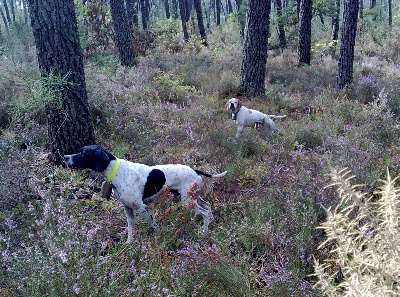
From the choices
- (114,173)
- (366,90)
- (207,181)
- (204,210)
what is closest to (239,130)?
(207,181)

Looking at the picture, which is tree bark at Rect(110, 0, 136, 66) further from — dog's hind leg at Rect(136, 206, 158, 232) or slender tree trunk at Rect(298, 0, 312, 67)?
dog's hind leg at Rect(136, 206, 158, 232)

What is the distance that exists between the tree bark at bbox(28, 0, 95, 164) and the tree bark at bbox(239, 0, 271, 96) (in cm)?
520

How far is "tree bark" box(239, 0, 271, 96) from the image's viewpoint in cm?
938

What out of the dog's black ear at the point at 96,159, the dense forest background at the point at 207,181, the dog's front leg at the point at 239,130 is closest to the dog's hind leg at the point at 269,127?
the dense forest background at the point at 207,181

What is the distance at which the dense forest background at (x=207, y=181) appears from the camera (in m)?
2.47

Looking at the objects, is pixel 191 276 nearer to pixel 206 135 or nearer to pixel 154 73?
pixel 206 135

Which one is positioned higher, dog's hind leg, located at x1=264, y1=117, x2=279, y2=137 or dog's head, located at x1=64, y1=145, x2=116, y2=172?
dog's head, located at x1=64, y1=145, x2=116, y2=172

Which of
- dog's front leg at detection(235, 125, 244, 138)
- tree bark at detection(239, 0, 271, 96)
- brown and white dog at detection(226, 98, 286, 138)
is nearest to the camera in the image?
dog's front leg at detection(235, 125, 244, 138)

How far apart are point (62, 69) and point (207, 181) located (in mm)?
2534

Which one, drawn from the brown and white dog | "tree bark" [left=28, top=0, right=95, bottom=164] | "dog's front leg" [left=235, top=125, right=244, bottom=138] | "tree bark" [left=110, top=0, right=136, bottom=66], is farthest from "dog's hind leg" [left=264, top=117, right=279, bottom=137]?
"tree bark" [left=110, top=0, right=136, bottom=66]

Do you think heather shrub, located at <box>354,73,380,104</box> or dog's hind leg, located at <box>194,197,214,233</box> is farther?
heather shrub, located at <box>354,73,380,104</box>

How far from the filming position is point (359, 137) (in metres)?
5.91

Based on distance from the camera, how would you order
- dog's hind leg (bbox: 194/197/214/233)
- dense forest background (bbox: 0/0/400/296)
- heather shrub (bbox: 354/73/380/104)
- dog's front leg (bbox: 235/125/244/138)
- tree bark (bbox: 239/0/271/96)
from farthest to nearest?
tree bark (bbox: 239/0/271/96)
heather shrub (bbox: 354/73/380/104)
dog's front leg (bbox: 235/125/244/138)
dog's hind leg (bbox: 194/197/214/233)
dense forest background (bbox: 0/0/400/296)

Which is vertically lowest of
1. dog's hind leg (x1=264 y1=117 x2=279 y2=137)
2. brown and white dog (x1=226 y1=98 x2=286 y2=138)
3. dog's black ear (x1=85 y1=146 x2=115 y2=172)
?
dog's hind leg (x1=264 y1=117 x2=279 y2=137)
